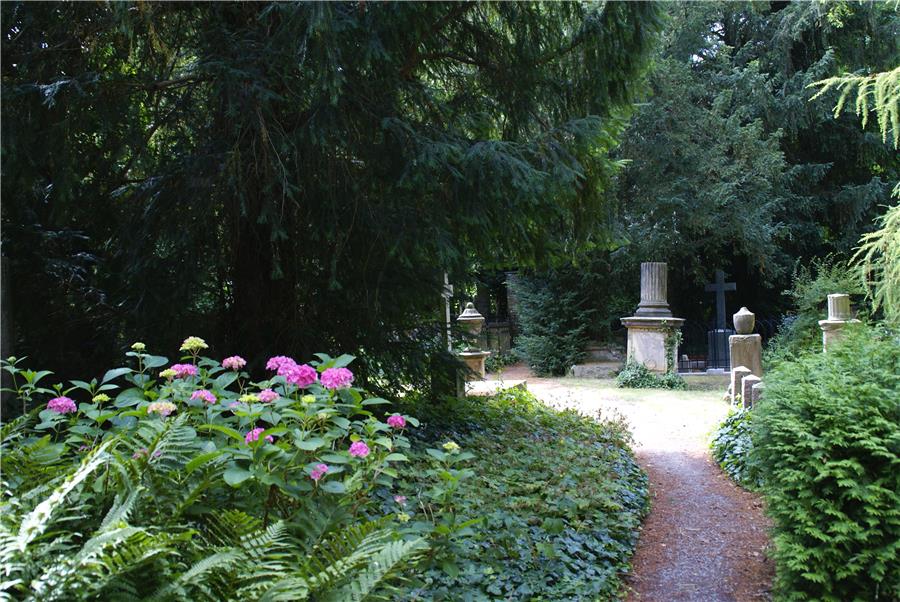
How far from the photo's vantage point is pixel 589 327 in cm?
1970

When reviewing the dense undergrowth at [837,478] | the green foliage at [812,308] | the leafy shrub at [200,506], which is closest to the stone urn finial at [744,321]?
the green foliage at [812,308]

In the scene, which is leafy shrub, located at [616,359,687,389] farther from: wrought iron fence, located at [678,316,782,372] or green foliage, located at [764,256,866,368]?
wrought iron fence, located at [678,316,782,372]

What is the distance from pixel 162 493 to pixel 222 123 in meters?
3.90

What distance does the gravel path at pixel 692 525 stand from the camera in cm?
510

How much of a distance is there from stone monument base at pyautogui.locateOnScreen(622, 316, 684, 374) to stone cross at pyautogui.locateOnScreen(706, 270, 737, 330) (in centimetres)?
444

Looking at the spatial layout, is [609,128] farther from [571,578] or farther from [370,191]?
[571,578]

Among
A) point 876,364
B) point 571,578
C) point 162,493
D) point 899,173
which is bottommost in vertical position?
point 571,578

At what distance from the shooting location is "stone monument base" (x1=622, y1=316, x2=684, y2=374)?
15.8m

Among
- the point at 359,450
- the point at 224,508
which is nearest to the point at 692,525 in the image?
the point at 359,450

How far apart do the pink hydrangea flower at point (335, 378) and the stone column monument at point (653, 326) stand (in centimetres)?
1347

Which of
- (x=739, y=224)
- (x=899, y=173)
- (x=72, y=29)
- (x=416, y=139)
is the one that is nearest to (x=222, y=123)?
(x=72, y=29)

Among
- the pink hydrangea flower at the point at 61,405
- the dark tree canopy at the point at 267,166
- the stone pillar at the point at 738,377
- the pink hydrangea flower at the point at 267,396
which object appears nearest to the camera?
the pink hydrangea flower at the point at 267,396

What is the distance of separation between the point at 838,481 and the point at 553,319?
49.4ft

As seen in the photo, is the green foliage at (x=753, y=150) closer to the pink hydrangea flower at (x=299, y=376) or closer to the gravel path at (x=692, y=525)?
the gravel path at (x=692, y=525)
